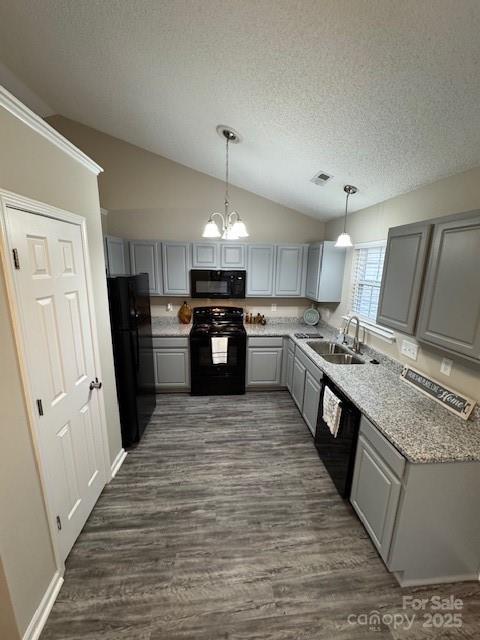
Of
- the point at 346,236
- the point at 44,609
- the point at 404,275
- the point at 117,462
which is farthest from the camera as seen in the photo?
the point at 117,462

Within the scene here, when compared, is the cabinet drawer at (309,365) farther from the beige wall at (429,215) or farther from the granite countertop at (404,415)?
the beige wall at (429,215)

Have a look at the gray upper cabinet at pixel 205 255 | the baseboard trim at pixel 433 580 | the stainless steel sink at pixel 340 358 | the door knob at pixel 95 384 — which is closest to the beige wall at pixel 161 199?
the gray upper cabinet at pixel 205 255

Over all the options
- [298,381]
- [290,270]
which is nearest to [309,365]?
[298,381]

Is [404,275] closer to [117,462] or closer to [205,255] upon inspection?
[205,255]

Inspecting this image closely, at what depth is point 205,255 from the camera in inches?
145

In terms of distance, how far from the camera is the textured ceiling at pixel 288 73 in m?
1.09

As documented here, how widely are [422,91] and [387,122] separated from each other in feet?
0.89

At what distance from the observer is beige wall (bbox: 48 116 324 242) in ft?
11.5

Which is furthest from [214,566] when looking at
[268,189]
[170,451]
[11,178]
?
[268,189]

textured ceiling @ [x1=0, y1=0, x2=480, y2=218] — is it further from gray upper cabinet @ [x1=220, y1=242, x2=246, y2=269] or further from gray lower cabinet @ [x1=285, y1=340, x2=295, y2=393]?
gray lower cabinet @ [x1=285, y1=340, x2=295, y2=393]

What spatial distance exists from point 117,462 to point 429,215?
3.29 metres

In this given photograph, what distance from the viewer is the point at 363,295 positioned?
10.0 ft

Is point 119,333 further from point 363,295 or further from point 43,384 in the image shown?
point 363,295

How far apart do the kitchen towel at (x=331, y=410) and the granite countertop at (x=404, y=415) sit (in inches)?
4.7
